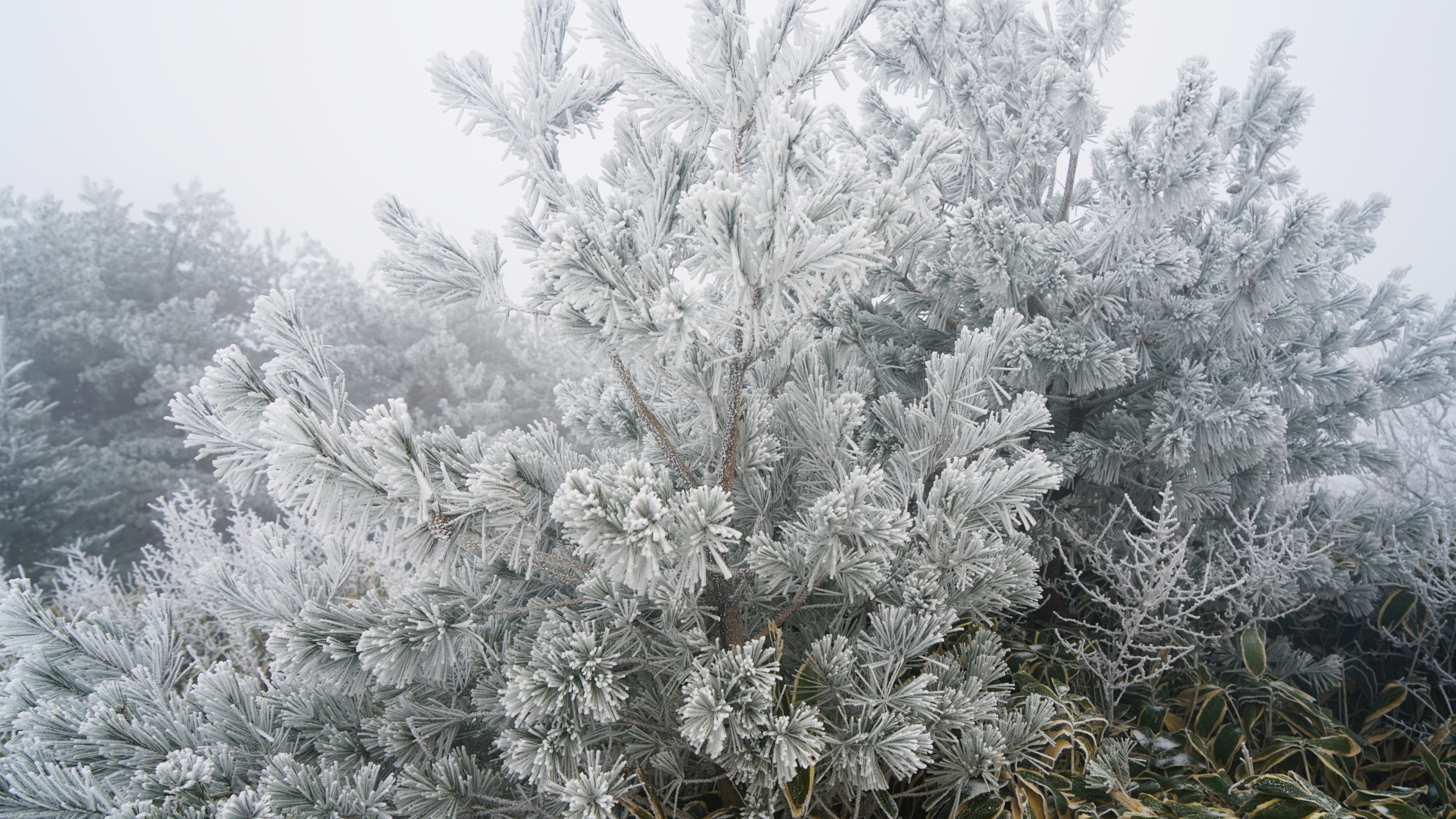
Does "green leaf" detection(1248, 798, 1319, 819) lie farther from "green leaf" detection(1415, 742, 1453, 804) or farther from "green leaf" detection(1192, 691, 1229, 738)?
"green leaf" detection(1415, 742, 1453, 804)

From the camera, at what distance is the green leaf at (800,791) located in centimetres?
100

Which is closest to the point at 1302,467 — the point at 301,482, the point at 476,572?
the point at 476,572

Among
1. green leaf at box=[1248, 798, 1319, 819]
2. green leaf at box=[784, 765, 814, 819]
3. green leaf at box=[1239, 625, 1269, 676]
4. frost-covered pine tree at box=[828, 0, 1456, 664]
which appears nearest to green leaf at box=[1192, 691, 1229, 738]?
green leaf at box=[1239, 625, 1269, 676]

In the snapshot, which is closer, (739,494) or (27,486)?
(739,494)

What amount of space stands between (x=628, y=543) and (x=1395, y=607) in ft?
10.1

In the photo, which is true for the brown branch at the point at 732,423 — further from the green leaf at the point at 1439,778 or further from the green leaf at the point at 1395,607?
the green leaf at the point at 1395,607

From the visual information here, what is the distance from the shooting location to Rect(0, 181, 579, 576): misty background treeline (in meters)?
5.74

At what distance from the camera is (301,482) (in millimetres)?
785

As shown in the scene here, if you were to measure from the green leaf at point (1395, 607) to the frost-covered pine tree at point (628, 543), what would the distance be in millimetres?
2046

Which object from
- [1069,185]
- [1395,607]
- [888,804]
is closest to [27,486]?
[888,804]

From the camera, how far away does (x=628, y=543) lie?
0.74 meters

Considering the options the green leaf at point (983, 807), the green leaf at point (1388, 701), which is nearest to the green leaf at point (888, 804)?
the green leaf at point (983, 807)

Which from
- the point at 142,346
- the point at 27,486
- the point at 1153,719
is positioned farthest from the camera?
the point at 142,346

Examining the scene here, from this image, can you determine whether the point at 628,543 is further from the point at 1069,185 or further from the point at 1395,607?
the point at 1395,607
